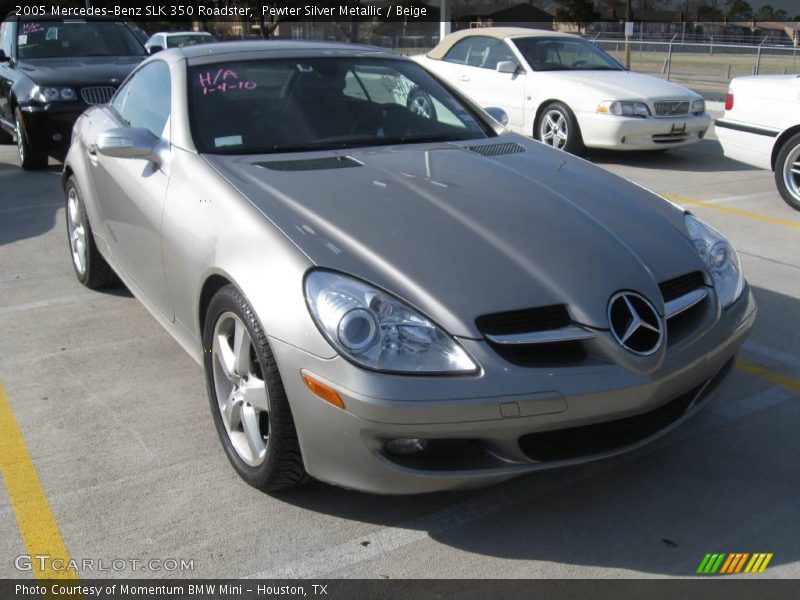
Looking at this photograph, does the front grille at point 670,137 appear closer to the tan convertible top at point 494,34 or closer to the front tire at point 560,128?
the front tire at point 560,128

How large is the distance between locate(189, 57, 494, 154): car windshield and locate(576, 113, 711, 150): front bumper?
5311mm

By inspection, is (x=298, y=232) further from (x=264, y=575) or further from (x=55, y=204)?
(x=55, y=204)

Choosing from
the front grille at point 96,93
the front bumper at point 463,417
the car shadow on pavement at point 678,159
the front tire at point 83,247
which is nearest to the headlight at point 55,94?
the front grille at point 96,93

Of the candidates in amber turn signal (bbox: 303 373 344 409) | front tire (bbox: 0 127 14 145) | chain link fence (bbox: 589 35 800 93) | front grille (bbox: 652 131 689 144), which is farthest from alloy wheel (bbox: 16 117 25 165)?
chain link fence (bbox: 589 35 800 93)

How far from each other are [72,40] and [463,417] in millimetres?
9215

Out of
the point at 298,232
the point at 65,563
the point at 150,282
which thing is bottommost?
the point at 65,563

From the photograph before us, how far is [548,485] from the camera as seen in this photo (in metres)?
3.19

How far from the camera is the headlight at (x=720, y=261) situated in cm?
327

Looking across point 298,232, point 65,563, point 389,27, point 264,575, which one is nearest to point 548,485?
point 264,575

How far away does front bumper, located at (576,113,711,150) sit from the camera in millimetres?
9445

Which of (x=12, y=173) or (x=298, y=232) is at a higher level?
(x=298, y=232)

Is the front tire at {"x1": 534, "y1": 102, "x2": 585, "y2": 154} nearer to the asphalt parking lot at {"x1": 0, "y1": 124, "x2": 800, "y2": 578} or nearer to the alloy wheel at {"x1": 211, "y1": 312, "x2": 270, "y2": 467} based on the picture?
the asphalt parking lot at {"x1": 0, "y1": 124, "x2": 800, "y2": 578}
